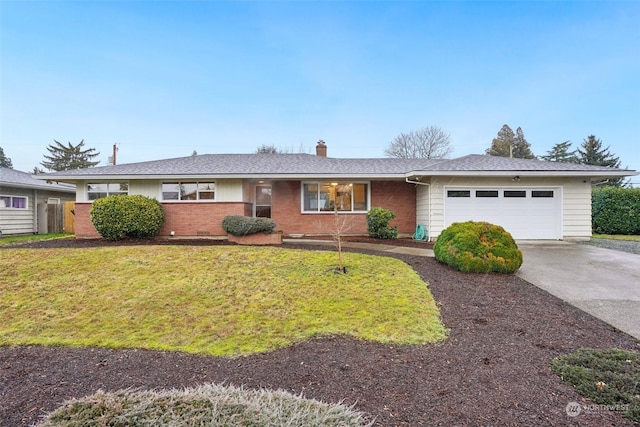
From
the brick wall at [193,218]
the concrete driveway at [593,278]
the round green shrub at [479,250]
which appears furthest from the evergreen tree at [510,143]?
the brick wall at [193,218]

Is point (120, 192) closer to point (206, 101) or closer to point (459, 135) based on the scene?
point (206, 101)

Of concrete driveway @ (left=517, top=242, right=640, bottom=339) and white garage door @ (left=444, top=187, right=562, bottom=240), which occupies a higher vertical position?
white garage door @ (left=444, top=187, right=562, bottom=240)

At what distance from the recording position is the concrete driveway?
4734mm

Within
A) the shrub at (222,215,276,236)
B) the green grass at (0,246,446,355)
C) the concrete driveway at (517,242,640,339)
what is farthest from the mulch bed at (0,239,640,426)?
the shrub at (222,215,276,236)

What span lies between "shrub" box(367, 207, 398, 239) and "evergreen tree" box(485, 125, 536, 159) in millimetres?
34160

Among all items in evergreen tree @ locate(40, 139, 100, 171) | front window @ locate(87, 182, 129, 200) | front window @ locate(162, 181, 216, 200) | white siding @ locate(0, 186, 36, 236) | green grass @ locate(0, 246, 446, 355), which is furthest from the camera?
evergreen tree @ locate(40, 139, 100, 171)

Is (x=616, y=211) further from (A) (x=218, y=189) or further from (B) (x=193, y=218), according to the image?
(B) (x=193, y=218)

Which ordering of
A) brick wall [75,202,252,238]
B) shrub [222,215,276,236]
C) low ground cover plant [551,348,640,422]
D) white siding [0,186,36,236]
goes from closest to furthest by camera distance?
low ground cover plant [551,348,640,422] < shrub [222,215,276,236] < brick wall [75,202,252,238] < white siding [0,186,36,236]

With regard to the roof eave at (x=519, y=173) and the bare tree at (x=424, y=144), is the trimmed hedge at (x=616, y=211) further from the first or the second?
the bare tree at (x=424, y=144)

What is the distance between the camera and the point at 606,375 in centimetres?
289

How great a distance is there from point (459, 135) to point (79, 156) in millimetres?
50004

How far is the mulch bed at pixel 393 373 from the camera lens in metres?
2.44
